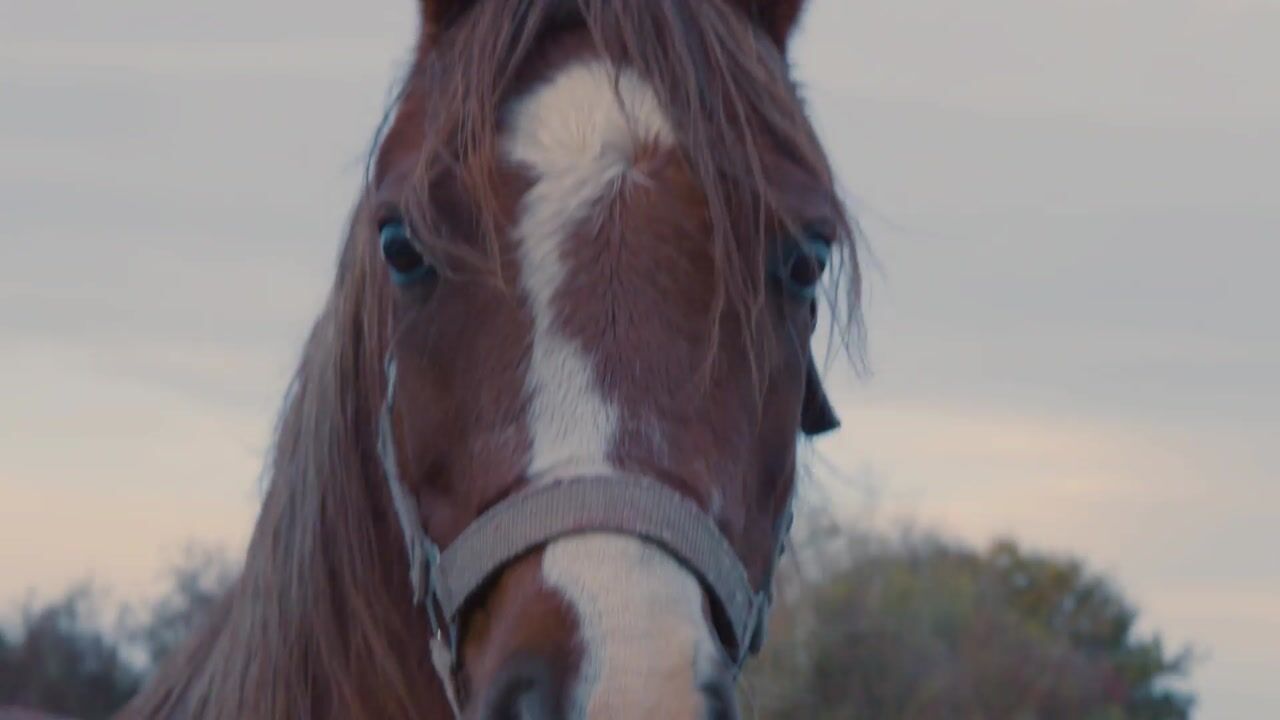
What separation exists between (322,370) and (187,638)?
2.24 feet

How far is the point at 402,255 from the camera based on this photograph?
3705 millimetres

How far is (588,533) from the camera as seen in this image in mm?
3320

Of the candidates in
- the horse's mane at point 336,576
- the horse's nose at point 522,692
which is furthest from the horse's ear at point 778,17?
the horse's nose at point 522,692

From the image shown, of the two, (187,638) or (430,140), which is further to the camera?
(187,638)

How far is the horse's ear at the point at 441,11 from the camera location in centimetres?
402

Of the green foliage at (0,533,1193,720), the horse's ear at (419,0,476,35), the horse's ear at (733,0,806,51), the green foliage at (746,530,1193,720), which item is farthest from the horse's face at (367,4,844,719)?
the green foliage at (746,530,1193,720)

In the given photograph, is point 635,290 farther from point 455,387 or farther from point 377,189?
point 377,189

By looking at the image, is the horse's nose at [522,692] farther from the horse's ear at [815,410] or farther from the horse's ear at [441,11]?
the horse's ear at [441,11]

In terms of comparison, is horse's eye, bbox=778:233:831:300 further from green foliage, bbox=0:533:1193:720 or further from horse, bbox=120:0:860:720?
green foliage, bbox=0:533:1193:720

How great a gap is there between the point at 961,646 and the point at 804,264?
20.8 m

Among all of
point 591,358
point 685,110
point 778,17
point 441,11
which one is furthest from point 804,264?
point 441,11

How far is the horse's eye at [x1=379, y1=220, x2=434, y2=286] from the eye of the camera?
369cm

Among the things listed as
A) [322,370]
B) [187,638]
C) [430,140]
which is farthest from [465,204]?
[187,638]

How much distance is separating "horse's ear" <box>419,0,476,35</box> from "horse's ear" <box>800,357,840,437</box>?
2.77ft
